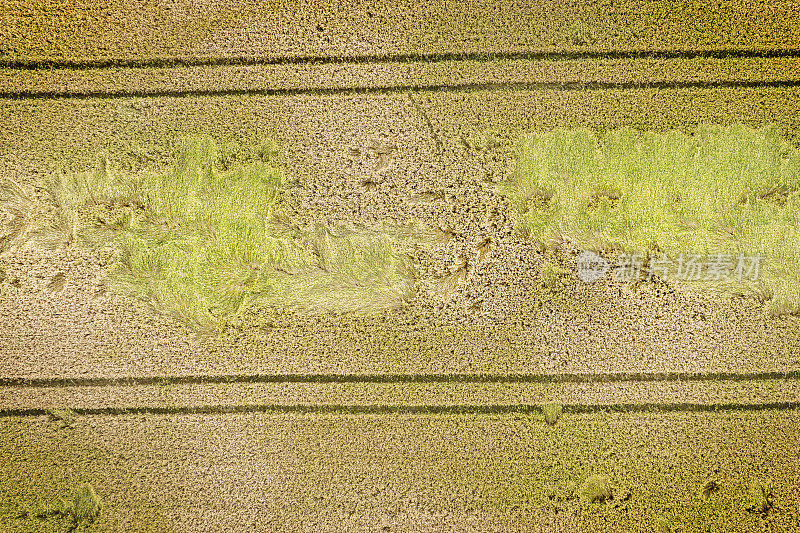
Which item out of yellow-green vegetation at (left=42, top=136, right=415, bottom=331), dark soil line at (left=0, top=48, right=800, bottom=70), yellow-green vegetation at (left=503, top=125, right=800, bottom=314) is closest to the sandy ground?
yellow-green vegetation at (left=42, top=136, right=415, bottom=331)

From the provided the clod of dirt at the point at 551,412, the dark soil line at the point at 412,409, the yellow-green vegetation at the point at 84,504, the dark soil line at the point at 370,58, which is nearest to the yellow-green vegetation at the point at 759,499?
the dark soil line at the point at 412,409

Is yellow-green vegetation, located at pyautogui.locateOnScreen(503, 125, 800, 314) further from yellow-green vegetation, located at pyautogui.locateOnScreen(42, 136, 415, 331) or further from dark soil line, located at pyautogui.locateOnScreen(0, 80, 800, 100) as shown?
yellow-green vegetation, located at pyautogui.locateOnScreen(42, 136, 415, 331)

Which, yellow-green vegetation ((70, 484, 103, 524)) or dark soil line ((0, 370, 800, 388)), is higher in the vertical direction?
dark soil line ((0, 370, 800, 388))

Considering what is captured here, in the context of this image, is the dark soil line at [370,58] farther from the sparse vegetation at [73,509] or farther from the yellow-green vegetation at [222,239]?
the sparse vegetation at [73,509]

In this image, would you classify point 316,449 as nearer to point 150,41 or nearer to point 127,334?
point 127,334

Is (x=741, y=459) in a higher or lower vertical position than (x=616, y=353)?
lower

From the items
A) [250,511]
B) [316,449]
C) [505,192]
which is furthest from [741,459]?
[250,511]
